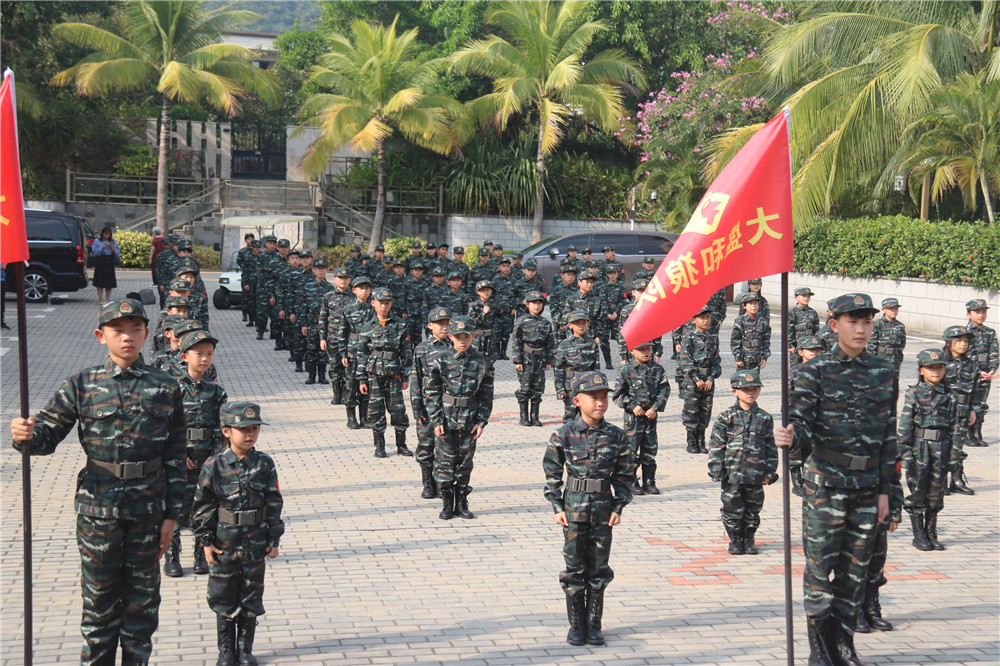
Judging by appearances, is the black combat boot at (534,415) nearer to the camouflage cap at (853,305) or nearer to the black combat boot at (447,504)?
the black combat boot at (447,504)

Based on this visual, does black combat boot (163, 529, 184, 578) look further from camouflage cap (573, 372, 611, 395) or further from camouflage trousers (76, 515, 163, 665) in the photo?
camouflage cap (573, 372, 611, 395)

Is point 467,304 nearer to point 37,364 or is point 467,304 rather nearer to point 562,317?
point 562,317

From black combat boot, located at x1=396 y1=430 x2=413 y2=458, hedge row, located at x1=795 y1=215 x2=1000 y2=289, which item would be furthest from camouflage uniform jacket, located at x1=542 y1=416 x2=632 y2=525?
hedge row, located at x1=795 y1=215 x2=1000 y2=289

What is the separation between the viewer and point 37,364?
17156 millimetres

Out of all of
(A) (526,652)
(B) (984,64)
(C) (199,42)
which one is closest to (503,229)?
(C) (199,42)

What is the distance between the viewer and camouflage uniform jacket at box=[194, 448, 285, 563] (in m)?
6.49

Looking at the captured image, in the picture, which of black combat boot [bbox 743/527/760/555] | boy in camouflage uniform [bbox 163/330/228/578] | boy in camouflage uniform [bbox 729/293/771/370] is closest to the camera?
boy in camouflage uniform [bbox 163/330/228/578]

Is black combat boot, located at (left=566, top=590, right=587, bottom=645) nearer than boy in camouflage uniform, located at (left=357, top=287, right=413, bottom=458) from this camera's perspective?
Yes

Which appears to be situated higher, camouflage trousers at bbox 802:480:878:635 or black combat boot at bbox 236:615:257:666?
camouflage trousers at bbox 802:480:878:635

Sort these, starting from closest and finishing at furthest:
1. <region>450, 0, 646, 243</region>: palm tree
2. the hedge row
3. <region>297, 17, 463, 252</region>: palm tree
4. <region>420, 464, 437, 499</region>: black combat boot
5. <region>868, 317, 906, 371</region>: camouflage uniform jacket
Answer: <region>420, 464, 437, 499</region>: black combat boot
<region>868, 317, 906, 371</region>: camouflage uniform jacket
the hedge row
<region>297, 17, 463, 252</region>: palm tree
<region>450, 0, 646, 243</region>: palm tree

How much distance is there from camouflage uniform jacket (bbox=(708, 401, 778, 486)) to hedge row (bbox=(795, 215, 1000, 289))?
15964 millimetres

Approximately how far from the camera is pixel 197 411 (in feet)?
26.4

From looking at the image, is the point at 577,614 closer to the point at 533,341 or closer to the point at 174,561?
the point at 174,561

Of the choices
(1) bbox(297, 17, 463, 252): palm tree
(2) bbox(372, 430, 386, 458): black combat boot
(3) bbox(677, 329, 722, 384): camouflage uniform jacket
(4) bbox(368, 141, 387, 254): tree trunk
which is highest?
(1) bbox(297, 17, 463, 252): palm tree
